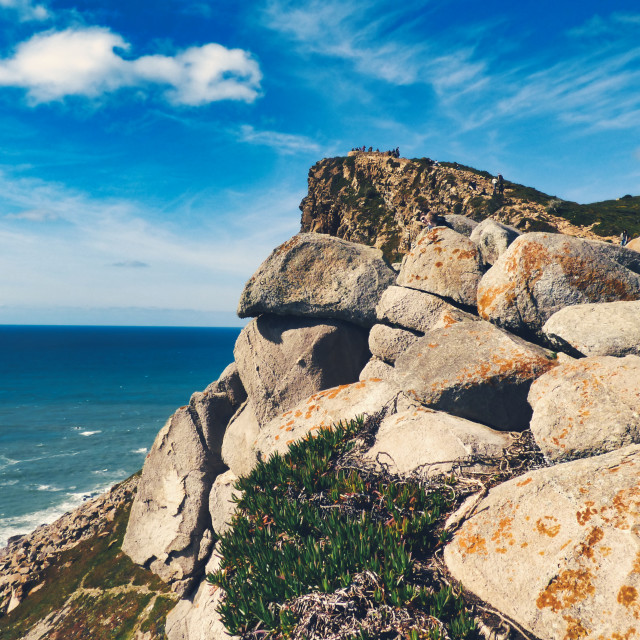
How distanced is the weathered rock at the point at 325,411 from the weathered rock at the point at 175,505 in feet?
14.9

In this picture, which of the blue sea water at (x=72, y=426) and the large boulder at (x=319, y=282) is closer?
the large boulder at (x=319, y=282)

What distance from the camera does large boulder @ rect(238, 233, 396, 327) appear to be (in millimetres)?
12555

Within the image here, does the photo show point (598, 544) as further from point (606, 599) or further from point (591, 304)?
point (591, 304)

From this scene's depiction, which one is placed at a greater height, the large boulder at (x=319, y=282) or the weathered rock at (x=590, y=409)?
the large boulder at (x=319, y=282)

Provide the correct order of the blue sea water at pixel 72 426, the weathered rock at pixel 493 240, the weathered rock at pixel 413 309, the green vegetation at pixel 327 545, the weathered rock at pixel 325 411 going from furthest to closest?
1. the blue sea water at pixel 72 426
2. the weathered rock at pixel 493 240
3. the weathered rock at pixel 413 309
4. the weathered rock at pixel 325 411
5. the green vegetation at pixel 327 545

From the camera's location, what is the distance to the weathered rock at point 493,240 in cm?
1207

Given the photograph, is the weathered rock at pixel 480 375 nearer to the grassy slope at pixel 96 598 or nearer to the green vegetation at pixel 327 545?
the green vegetation at pixel 327 545

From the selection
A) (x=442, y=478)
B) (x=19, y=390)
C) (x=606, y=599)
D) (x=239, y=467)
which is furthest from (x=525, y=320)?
(x=19, y=390)

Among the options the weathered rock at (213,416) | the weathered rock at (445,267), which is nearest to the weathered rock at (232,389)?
the weathered rock at (213,416)

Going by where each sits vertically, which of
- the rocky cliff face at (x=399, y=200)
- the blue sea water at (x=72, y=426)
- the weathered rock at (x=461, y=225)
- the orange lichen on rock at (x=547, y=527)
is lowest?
the blue sea water at (x=72, y=426)

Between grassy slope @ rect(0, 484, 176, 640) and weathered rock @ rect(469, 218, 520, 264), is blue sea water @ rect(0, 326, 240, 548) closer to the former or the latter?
grassy slope @ rect(0, 484, 176, 640)

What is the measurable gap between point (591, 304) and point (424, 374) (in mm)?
3525

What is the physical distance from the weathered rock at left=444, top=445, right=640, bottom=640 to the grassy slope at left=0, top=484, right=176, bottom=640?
1076 cm

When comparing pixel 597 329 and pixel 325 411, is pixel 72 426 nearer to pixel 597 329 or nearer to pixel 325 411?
pixel 325 411
